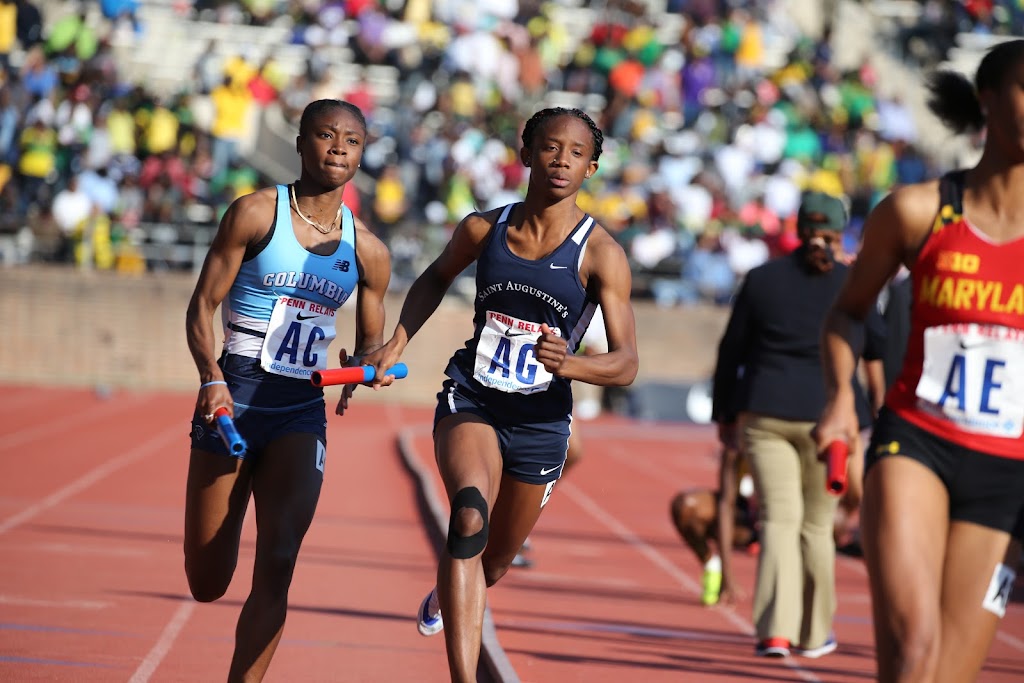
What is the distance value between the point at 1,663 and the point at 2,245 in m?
18.9

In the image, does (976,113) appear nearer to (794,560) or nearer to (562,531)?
(794,560)

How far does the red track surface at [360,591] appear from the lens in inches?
293

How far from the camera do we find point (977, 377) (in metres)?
4.37

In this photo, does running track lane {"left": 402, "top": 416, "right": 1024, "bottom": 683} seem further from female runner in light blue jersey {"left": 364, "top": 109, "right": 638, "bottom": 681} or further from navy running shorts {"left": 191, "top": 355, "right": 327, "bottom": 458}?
navy running shorts {"left": 191, "top": 355, "right": 327, "bottom": 458}

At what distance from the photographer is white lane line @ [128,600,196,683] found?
6.84 meters

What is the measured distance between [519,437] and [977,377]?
7.03 feet

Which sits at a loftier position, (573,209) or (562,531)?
(573,209)

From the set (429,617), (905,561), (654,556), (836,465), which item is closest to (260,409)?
(429,617)

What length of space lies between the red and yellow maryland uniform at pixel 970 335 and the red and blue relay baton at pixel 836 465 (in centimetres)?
27

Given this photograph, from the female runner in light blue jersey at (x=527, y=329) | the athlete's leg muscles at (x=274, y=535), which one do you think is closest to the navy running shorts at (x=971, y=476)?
the female runner in light blue jersey at (x=527, y=329)

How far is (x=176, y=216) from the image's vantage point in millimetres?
24125

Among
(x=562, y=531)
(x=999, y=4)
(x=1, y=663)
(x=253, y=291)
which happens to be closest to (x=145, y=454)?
(x=562, y=531)

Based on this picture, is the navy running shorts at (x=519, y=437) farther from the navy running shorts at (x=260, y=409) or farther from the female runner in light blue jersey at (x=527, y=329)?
the navy running shorts at (x=260, y=409)

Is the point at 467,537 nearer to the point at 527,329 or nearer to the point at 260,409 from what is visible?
the point at 527,329
